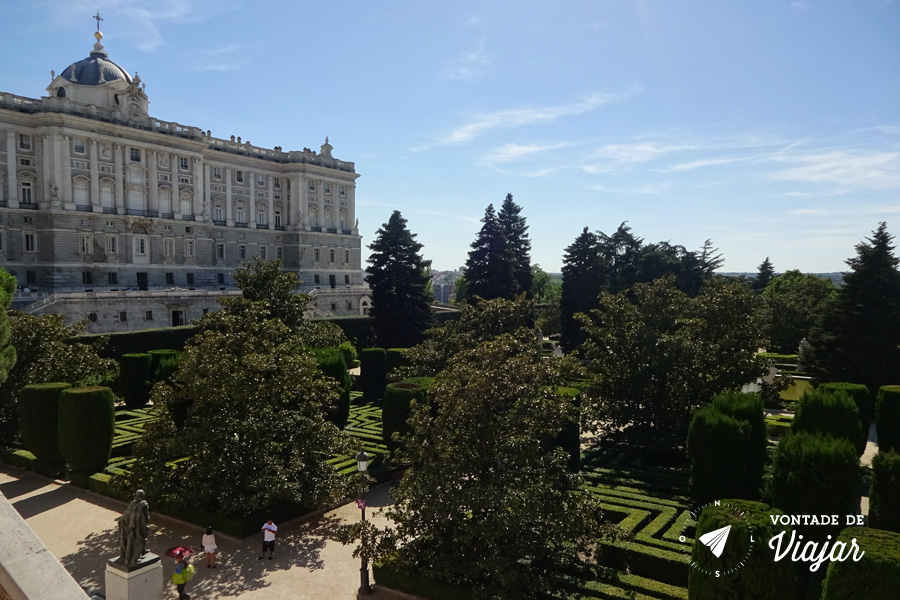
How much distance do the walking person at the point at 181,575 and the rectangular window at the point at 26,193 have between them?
51.2 metres

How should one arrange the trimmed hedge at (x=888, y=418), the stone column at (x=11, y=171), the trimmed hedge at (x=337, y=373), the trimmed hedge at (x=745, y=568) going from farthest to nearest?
the stone column at (x=11, y=171) → the trimmed hedge at (x=337, y=373) → the trimmed hedge at (x=888, y=418) → the trimmed hedge at (x=745, y=568)

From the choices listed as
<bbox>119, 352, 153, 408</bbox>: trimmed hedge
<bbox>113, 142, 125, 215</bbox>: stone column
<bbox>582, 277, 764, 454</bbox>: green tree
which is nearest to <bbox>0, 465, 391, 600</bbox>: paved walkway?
<bbox>582, 277, 764, 454</bbox>: green tree

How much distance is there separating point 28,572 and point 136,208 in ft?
185

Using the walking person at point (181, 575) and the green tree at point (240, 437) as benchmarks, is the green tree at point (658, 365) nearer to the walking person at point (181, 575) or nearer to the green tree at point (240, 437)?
the green tree at point (240, 437)

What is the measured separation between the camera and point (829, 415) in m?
17.2

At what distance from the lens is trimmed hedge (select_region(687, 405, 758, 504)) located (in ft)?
48.3

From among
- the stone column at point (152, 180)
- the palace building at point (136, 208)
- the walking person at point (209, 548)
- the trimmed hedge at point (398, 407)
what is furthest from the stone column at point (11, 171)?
the walking person at point (209, 548)

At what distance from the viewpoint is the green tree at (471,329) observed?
882 inches

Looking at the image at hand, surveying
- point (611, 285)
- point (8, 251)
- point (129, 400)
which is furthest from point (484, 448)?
point (8, 251)

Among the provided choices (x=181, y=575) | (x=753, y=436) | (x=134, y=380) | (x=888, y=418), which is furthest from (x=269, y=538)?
(x=888, y=418)

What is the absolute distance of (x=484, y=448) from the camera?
12.0 m

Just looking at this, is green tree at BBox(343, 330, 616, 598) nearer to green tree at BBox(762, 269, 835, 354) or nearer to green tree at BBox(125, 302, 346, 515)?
green tree at BBox(125, 302, 346, 515)

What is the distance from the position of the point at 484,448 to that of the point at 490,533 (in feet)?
5.65

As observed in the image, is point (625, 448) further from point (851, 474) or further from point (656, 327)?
point (851, 474)
